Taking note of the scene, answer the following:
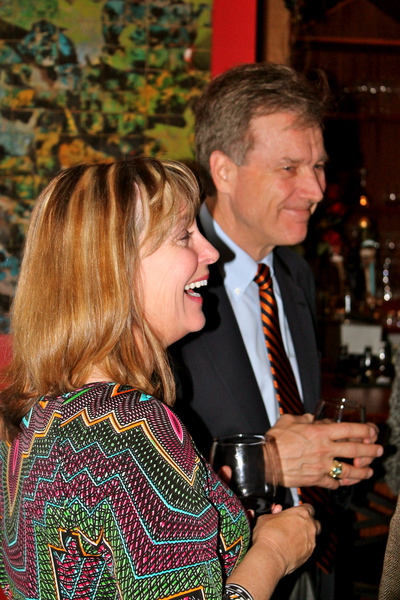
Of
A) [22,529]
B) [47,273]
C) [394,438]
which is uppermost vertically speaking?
[47,273]

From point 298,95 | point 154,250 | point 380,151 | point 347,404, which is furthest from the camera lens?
point 380,151

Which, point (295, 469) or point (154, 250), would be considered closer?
point (154, 250)

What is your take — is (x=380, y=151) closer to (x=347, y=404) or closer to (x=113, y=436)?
(x=347, y=404)

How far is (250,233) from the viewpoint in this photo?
2.12 metres

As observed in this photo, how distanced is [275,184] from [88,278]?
1.10 metres

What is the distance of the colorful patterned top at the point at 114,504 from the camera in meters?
0.96

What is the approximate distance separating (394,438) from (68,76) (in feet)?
7.48

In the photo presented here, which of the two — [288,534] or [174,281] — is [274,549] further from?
[174,281]

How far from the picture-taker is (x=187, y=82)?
329 cm

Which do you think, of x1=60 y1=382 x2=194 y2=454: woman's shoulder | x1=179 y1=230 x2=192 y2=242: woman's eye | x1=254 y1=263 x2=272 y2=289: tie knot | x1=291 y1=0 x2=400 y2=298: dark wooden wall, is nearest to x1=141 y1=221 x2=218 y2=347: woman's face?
x1=179 y1=230 x2=192 y2=242: woman's eye

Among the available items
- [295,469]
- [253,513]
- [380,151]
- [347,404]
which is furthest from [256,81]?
[380,151]

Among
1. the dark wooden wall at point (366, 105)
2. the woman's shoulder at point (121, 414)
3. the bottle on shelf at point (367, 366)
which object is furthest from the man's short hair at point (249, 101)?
the dark wooden wall at point (366, 105)

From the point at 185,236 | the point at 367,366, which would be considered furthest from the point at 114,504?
the point at 367,366

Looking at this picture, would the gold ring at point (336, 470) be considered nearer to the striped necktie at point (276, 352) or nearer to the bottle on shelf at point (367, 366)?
the striped necktie at point (276, 352)
